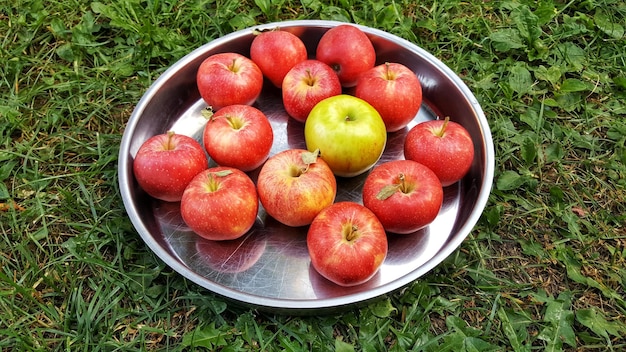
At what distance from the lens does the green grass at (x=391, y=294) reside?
6.44 feet

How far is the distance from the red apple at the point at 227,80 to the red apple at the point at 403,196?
65 centimetres

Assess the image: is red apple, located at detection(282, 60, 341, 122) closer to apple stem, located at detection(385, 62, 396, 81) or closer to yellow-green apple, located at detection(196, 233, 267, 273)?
apple stem, located at detection(385, 62, 396, 81)

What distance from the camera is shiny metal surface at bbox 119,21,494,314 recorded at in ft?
6.04

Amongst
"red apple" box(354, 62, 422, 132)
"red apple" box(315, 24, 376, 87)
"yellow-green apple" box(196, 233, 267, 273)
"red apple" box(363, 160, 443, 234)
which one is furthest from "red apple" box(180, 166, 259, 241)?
"red apple" box(315, 24, 376, 87)

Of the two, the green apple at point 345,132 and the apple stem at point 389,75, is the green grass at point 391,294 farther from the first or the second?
the apple stem at point 389,75

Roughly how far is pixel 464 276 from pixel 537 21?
1.54m

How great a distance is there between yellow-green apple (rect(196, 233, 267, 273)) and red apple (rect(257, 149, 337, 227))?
0.15 m

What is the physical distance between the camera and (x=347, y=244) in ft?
5.72

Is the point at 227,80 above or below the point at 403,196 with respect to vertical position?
above

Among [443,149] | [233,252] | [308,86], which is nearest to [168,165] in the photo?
[233,252]

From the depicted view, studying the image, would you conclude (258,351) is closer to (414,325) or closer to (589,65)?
(414,325)

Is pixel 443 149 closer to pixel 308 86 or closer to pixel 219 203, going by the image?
pixel 308 86

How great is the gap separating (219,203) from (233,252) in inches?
9.3

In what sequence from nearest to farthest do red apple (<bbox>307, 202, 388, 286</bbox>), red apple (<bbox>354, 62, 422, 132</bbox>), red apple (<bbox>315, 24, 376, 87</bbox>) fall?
red apple (<bbox>307, 202, 388, 286</bbox>), red apple (<bbox>354, 62, 422, 132</bbox>), red apple (<bbox>315, 24, 376, 87</bbox>)
